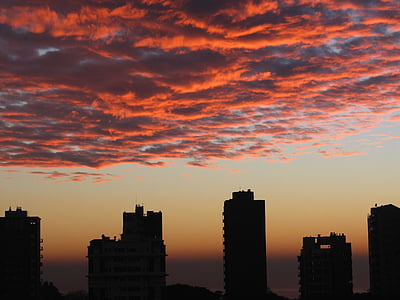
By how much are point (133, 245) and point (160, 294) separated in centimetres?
1217

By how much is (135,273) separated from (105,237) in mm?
12365

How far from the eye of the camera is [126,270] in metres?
152

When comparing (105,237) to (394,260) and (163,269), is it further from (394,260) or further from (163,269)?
(394,260)

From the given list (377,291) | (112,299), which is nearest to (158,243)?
(112,299)

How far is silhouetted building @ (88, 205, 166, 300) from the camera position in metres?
151

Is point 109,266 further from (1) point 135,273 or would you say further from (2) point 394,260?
(2) point 394,260

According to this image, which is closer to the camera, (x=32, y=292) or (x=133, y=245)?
(x=133, y=245)

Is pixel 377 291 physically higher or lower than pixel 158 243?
lower

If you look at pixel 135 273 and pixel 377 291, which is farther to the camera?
pixel 377 291

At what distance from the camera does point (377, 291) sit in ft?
646

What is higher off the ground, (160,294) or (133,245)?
(133,245)

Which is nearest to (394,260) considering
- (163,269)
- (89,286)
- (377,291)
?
(377,291)

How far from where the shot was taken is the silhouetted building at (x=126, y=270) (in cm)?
15075

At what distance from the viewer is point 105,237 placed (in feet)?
520
